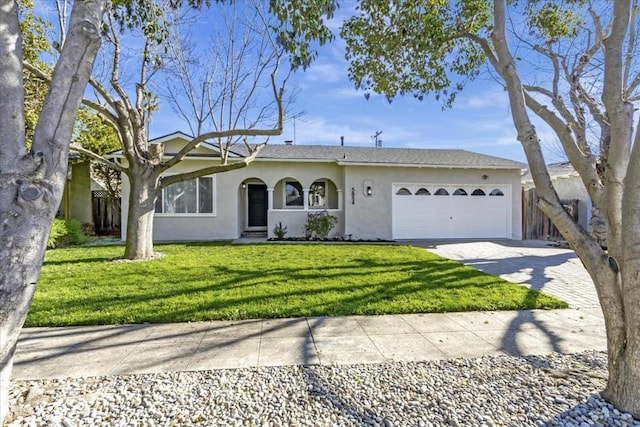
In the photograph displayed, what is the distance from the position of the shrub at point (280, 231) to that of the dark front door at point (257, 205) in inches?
120

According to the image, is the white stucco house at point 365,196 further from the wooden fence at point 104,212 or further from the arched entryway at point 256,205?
the wooden fence at point 104,212

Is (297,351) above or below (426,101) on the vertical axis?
below

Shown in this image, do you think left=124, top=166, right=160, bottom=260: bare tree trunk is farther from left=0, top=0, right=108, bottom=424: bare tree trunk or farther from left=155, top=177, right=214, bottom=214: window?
left=0, top=0, right=108, bottom=424: bare tree trunk

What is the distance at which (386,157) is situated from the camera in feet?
48.2

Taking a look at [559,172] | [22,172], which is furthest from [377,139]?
[22,172]

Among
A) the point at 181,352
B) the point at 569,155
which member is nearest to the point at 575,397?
the point at 569,155

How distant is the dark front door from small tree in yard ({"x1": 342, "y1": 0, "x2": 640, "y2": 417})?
10.7 meters

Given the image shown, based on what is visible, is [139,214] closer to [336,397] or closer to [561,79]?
[336,397]

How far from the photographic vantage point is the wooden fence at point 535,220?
48.3 ft

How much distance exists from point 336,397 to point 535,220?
1607 cm

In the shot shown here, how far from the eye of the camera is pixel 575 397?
9.14 ft

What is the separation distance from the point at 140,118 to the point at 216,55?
2.88 meters

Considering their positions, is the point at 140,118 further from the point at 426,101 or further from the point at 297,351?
the point at 297,351

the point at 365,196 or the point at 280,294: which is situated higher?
the point at 365,196
